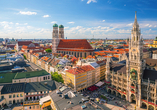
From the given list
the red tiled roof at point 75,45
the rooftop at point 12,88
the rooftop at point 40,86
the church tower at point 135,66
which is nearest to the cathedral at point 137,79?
the church tower at point 135,66

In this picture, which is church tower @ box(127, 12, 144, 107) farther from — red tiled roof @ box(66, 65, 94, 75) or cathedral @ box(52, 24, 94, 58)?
cathedral @ box(52, 24, 94, 58)

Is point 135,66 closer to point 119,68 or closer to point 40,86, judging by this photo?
point 119,68

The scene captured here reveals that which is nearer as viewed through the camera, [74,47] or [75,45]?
[74,47]

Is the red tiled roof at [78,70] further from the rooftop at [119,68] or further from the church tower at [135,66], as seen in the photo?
the church tower at [135,66]

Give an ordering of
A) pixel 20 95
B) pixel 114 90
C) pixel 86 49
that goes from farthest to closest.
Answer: pixel 86 49
pixel 114 90
pixel 20 95

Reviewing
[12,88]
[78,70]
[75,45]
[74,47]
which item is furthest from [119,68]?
[75,45]

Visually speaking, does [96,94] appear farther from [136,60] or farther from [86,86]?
[136,60]

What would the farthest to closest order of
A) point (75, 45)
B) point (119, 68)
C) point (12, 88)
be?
point (75, 45) → point (119, 68) → point (12, 88)

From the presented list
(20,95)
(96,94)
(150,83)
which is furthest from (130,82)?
(20,95)
